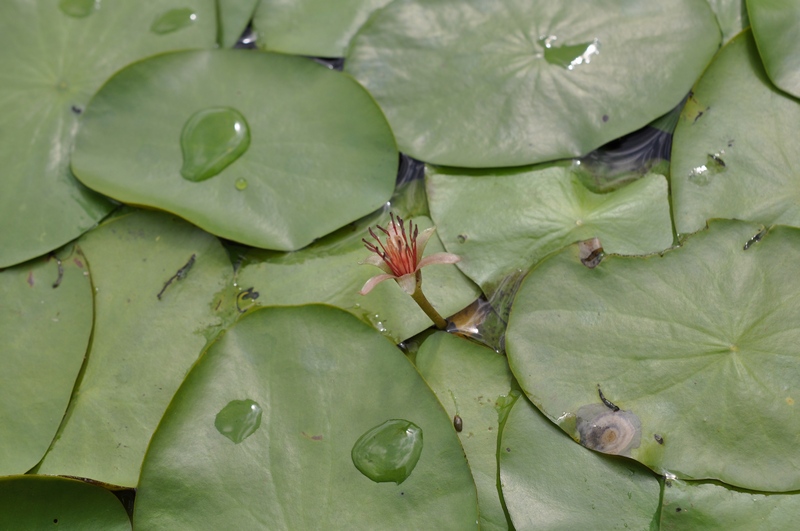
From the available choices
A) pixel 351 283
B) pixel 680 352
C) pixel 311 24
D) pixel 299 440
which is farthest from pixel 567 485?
pixel 311 24

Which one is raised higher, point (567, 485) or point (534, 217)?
point (534, 217)

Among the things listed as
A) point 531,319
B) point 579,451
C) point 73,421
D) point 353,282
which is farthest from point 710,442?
point 73,421

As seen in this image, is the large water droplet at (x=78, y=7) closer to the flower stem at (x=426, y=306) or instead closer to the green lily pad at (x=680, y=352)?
the flower stem at (x=426, y=306)

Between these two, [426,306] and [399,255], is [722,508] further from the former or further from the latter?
[399,255]

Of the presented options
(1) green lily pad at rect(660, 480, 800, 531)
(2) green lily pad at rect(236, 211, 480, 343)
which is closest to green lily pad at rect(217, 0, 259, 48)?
(2) green lily pad at rect(236, 211, 480, 343)

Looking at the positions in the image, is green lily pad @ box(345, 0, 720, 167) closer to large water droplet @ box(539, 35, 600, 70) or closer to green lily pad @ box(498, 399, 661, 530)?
large water droplet @ box(539, 35, 600, 70)

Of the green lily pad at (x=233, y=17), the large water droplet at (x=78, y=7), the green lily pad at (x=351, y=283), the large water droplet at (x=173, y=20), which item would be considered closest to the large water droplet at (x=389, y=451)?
the green lily pad at (x=351, y=283)
